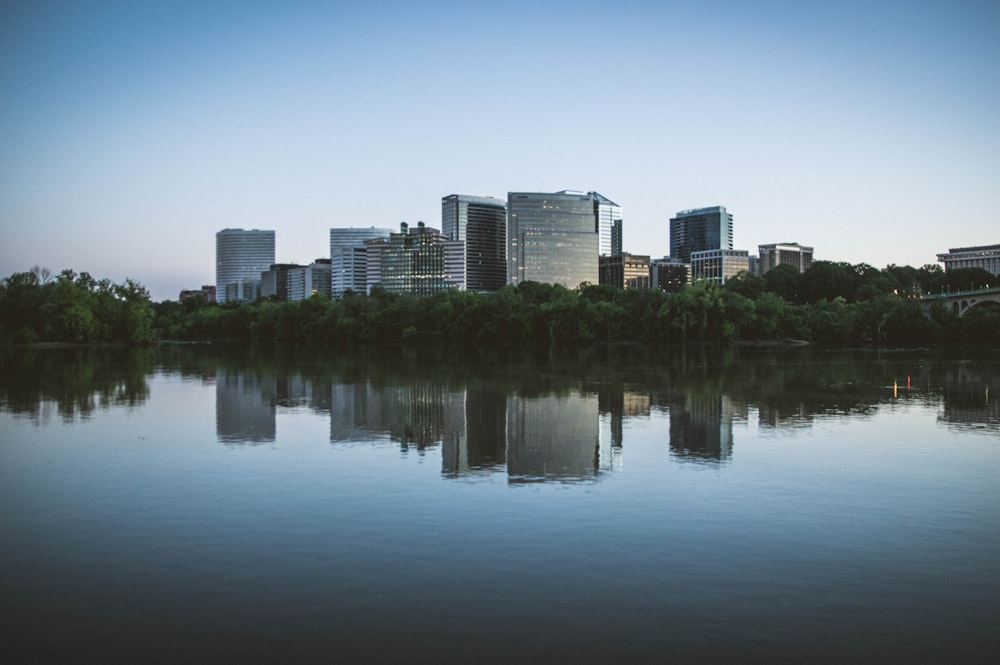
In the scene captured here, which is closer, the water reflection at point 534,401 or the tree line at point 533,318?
the water reflection at point 534,401

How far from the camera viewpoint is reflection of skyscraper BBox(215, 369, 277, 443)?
2262 cm

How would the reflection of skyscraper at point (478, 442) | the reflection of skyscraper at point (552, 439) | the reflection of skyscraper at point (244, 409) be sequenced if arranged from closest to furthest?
the reflection of skyscraper at point (552, 439) < the reflection of skyscraper at point (478, 442) < the reflection of skyscraper at point (244, 409)

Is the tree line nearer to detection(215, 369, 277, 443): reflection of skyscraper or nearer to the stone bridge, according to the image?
the stone bridge

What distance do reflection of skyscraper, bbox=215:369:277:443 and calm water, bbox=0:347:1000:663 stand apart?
31 centimetres

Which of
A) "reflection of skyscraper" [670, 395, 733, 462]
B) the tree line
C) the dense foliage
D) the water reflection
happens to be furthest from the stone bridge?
the dense foliage

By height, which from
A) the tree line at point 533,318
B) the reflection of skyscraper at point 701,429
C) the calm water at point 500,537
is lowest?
the calm water at point 500,537

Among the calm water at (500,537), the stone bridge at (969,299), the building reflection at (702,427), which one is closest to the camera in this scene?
the calm water at (500,537)

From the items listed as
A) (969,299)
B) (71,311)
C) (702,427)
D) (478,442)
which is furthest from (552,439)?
(969,299)

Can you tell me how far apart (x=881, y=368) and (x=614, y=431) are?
3628 cm

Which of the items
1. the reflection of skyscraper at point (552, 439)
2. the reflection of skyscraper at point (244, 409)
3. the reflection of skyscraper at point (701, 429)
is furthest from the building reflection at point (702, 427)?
the reflection of skyscraper at point (244, 409)

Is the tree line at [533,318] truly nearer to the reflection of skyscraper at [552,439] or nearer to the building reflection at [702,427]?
the building reflection at [702,427]

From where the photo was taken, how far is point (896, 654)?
799 centimetres

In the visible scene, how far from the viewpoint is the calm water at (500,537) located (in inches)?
330

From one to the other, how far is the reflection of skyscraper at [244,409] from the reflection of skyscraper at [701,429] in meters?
11.7
